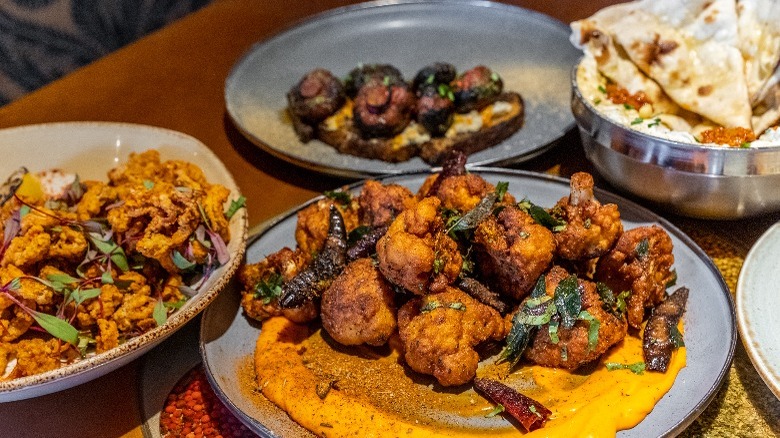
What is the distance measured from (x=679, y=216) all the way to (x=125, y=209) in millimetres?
2386

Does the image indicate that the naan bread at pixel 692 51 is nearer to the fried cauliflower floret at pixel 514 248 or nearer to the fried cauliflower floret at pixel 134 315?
the fried cauliflower floret at pixel 514 248

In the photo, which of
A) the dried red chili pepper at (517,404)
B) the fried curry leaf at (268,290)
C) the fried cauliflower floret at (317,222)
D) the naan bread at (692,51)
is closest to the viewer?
the dried red chili pepper at (517,404)

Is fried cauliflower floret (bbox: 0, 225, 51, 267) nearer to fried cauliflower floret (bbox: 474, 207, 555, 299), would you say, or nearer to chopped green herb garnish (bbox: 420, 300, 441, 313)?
chopped green herb garnish (bbox: 420, 300, 441, 313)

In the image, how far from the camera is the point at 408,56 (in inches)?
178

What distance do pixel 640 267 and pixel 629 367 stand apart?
367 millimetres

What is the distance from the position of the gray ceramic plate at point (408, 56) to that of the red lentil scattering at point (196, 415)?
138 cm

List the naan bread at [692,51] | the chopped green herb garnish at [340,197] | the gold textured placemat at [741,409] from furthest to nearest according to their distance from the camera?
the naan bread at [692,51] < the chopped green herb garnish at [340,197] < the gold textured placemat at [741,409]

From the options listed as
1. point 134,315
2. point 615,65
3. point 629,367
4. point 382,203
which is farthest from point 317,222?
point 615,65

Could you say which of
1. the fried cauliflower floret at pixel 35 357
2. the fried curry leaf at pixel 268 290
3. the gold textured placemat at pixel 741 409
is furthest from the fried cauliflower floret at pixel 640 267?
the fried cauliflower floret at pixel 35 357

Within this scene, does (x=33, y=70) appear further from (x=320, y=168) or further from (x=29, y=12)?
(x=320, y=168)

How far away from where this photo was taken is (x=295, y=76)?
14.5 ft

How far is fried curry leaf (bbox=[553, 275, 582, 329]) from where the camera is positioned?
7.22 feet

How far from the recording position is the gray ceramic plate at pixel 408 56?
3688 mm

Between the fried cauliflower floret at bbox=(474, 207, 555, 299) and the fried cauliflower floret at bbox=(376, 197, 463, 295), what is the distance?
0.42 feet
